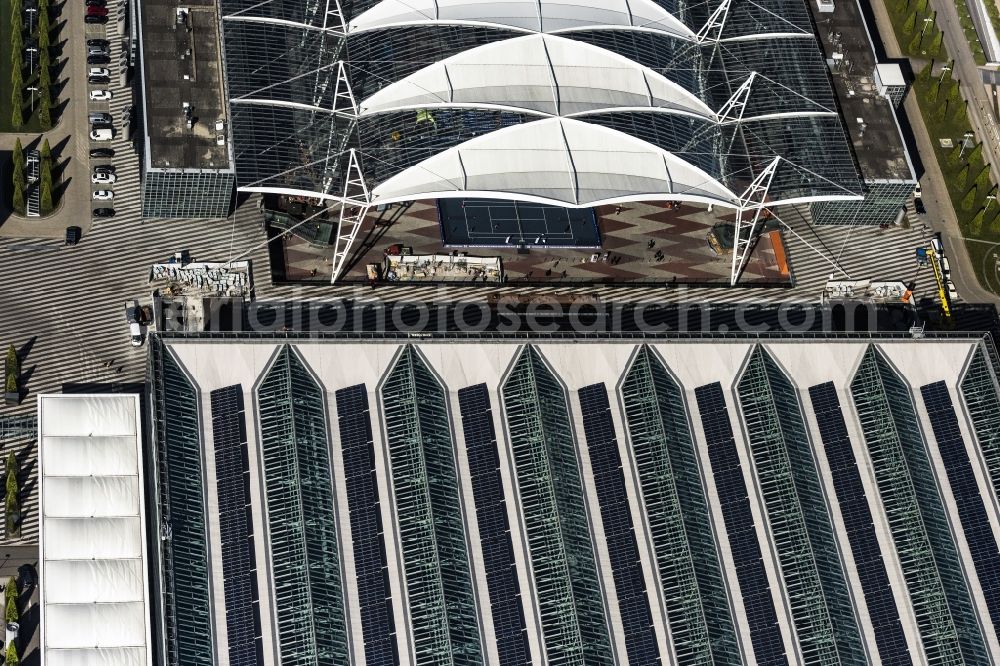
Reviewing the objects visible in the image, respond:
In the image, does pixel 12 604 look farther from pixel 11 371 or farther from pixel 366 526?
pixel 366 526

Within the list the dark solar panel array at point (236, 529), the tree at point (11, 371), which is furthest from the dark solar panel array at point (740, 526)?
the tree at point (11, 371)

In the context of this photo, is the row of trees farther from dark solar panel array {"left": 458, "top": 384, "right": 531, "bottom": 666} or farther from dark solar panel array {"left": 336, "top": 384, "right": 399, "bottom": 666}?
dark solar panel array {"left": 458, "top": 384, "right": 531, "bottom": 666}

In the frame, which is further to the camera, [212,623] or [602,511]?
[602,511]

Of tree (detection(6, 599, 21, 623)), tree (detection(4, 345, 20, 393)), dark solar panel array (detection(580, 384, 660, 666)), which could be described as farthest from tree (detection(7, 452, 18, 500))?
dark solar panel array (detection(580, 384, 660, 666))

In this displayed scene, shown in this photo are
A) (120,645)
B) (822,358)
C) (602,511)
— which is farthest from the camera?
(822,358)

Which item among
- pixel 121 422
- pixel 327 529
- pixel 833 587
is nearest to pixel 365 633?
pixel 327 529

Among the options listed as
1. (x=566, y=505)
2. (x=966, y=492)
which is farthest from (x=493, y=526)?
(x=966, y=492)

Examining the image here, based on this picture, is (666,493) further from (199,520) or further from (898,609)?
(199,520)
